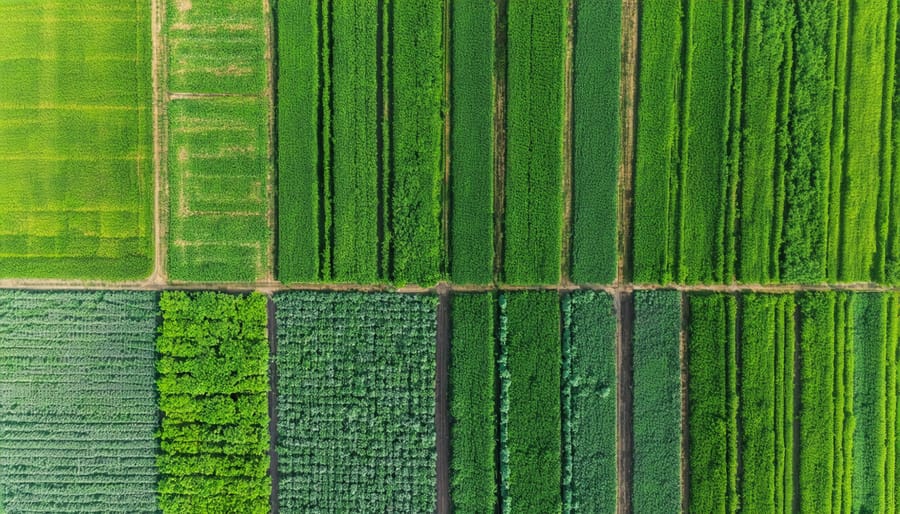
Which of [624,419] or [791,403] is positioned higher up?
[791,403]

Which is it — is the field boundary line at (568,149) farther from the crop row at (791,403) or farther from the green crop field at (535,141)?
the crop row at (791,403)

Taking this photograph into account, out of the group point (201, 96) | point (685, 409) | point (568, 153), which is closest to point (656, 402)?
point (685, 409)

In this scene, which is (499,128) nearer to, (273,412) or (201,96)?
(201,96)

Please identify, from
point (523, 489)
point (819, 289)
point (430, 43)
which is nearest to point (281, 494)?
point (523, 489)

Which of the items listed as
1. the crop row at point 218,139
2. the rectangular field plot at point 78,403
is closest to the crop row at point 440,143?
the crop row at point 218,139

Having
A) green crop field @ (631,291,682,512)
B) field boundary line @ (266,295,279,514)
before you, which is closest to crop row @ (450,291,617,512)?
green crop field @ (631,291,682,512)

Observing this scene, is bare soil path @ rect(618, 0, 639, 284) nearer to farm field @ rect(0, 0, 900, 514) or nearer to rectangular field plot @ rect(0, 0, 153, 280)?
farm field @ rect(0, 0, 900, 514)
